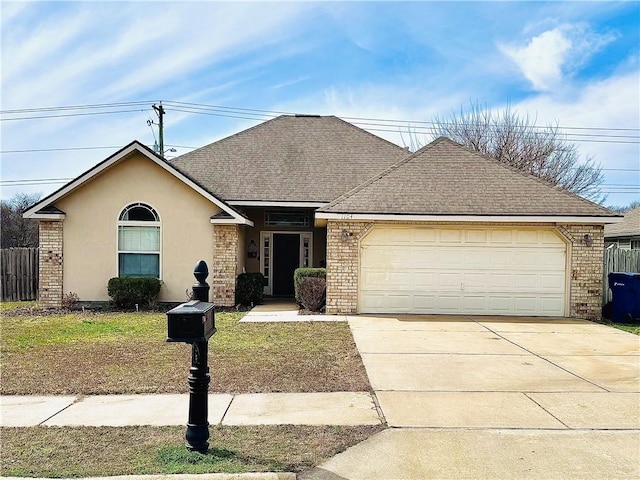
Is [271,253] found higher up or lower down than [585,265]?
higher up

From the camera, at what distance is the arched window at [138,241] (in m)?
15.1

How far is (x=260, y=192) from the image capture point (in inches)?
675

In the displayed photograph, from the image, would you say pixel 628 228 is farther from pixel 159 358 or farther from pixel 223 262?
pixel 159 358

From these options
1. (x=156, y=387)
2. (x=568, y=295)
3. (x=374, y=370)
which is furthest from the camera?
(x=568, y=295)

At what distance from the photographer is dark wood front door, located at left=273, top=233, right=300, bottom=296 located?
1888cm

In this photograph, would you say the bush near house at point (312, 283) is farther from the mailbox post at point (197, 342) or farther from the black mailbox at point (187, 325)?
the black mailbox at point (187, 325)

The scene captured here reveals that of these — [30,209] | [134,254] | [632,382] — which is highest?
[30,209]

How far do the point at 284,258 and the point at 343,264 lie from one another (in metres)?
5.66

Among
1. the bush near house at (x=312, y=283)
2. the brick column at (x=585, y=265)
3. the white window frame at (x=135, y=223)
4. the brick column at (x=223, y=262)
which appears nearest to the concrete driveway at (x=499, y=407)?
the brick column at (x=585, y=265)


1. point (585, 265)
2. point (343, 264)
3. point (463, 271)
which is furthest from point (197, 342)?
point (585, 265)

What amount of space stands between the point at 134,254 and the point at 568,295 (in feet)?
40.0

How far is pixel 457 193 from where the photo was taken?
14.1 metres

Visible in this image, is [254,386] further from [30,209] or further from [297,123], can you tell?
[297,123]

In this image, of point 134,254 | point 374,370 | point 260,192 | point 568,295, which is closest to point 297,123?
point 260,192
